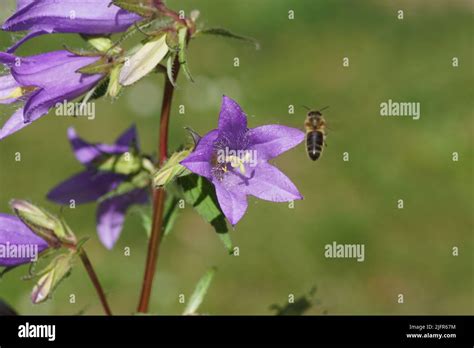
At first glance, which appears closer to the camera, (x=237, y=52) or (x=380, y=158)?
(x=380, y=158)

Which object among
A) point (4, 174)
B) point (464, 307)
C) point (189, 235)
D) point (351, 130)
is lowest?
point (464, 307)

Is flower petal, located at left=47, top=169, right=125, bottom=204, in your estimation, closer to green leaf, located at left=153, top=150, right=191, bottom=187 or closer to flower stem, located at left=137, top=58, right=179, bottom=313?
flower stem, located at left=137, top=58, right=179, bottom=313

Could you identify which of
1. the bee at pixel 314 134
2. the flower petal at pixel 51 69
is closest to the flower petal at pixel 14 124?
the flower petal at pixel 51 69

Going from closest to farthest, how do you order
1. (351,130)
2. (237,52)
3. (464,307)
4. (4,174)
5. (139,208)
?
(139,208)
(464,307)
(4,174)
(351,130)
(237,52)

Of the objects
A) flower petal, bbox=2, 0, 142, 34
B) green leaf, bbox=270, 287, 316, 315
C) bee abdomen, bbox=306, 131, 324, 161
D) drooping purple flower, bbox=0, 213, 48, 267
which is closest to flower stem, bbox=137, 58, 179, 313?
flower petal, bbox=2, 0, 142, 34
